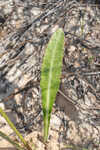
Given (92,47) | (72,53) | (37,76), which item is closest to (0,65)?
(37,76)

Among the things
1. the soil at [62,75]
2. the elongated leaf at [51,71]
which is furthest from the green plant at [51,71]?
the soil at [62,75]

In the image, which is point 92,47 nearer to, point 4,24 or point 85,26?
point 85,26

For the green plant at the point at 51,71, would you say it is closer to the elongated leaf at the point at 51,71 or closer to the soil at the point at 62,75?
the elongated leaf at the point at 51,71

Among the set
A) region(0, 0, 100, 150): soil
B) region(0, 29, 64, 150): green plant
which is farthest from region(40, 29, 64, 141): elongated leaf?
region(0, 0, 100, 150): soil

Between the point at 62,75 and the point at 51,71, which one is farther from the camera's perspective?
the point at 62,75

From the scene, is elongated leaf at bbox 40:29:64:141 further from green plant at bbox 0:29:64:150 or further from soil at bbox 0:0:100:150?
soil at bbox 0:0:100:150

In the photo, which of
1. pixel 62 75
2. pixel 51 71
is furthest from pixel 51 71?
pixel 62 75

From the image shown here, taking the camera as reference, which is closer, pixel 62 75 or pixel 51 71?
pixel 51 71

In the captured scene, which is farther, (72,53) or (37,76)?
(72,53)

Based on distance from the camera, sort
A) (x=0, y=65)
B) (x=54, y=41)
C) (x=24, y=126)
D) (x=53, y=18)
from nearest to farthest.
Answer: (x=54, y=41) → (x=24, y=126) → (x=0, y=65) → (x=53, y=18)

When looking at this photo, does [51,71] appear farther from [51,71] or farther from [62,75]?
[62,75]

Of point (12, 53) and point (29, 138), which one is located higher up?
point (12, 53)
